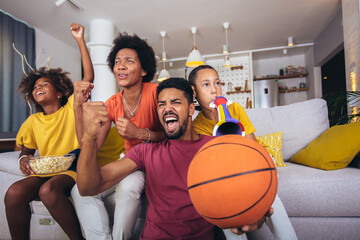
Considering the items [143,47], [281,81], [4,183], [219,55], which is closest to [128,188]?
[143,47]

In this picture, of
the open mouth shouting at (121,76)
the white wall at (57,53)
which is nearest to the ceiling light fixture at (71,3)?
the white wall at (57,53)

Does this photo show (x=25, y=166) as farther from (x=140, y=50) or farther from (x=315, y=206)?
(x=315, y=206)

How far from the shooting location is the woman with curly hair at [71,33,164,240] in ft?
3.83

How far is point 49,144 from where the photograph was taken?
1730 millimetres

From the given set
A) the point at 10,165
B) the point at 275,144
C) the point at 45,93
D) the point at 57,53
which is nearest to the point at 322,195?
the point at 275,144

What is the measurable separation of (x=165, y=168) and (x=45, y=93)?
4.22 ft

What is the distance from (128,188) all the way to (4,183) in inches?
51.3

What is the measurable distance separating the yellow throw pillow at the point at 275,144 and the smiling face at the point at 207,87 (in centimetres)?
64

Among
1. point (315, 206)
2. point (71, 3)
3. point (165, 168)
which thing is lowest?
point (315, 206)

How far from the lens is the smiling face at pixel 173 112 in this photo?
3.93ft

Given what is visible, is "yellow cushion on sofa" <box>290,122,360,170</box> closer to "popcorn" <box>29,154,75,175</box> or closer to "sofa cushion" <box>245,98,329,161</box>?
"sofa cushion" <box>245,98,329,161</box>

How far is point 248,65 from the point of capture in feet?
22.9

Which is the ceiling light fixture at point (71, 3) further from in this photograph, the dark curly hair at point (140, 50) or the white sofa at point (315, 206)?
the white sofa at point (315, 206)

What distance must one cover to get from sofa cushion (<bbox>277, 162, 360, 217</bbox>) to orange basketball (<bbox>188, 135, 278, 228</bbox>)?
85cm
